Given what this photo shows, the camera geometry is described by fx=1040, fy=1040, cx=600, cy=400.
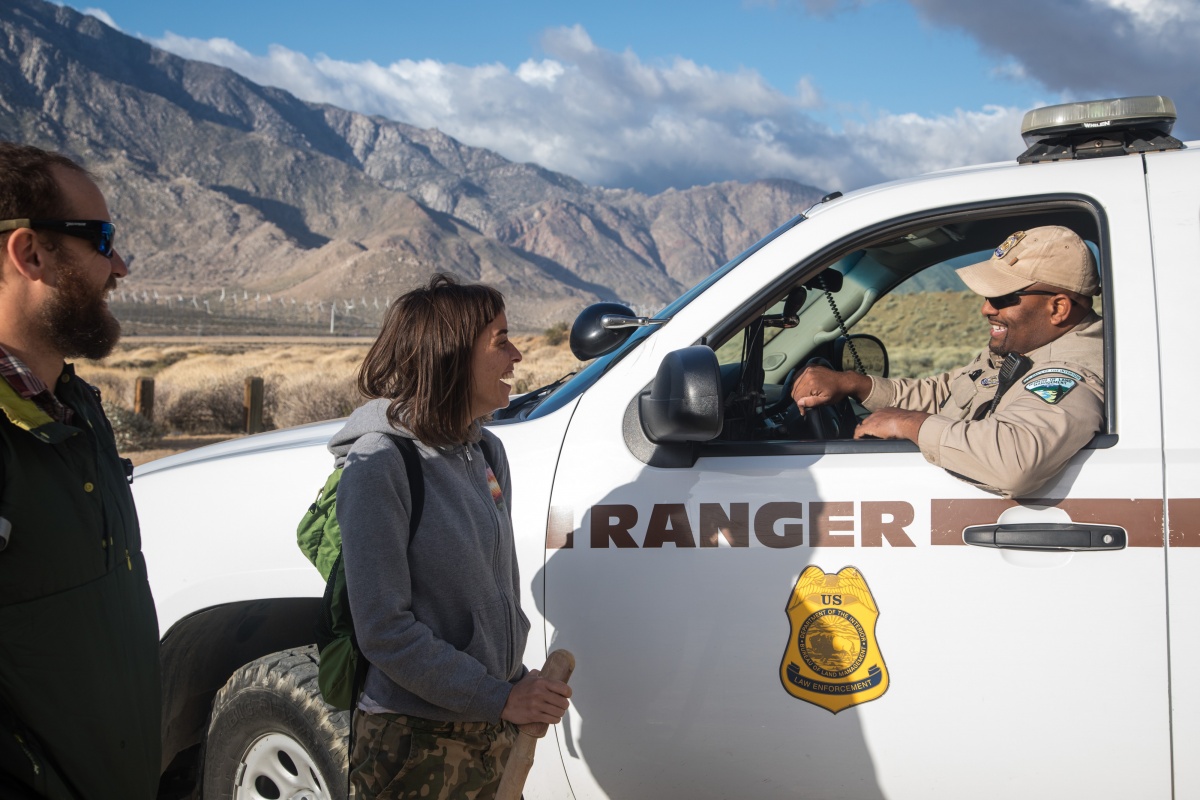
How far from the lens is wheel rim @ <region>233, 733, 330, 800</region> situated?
265cm

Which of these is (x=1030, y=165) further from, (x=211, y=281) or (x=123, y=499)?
(x=211, y=281)

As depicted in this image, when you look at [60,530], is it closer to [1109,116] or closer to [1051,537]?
[1051,537]

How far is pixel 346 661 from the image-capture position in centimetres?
208

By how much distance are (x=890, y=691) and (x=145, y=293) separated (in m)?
151

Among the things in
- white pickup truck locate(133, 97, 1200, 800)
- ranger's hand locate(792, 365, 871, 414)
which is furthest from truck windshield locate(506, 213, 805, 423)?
ranger's hand locate(792, 365, 871, 414)

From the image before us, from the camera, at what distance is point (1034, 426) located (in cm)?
223

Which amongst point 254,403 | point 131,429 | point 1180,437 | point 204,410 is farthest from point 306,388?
point 1180,437

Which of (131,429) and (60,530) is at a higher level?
(60,530)

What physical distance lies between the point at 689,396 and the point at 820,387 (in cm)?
80

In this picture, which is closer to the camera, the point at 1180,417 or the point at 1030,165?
the point at 1180,417

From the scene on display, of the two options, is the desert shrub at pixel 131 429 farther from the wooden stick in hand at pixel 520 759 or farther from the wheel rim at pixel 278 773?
the wooden stick in hand at pixel 520 759

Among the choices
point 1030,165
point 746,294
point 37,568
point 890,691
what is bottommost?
point 890,691

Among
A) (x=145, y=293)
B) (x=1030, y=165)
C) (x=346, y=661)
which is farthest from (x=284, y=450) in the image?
(x=145, y=293)

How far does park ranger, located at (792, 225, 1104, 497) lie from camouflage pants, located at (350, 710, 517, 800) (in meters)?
1.17
